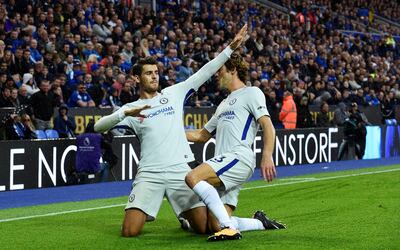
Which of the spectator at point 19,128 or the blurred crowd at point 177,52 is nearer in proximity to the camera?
the spectator at point 19,128

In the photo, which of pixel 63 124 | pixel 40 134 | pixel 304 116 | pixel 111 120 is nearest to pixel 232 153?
pixel 111 120

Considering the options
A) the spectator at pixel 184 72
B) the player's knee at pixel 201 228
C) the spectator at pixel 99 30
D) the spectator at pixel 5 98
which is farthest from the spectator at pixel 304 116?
the player's knee at pixel 201 228

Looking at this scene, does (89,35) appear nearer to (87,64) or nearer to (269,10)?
(87,64)

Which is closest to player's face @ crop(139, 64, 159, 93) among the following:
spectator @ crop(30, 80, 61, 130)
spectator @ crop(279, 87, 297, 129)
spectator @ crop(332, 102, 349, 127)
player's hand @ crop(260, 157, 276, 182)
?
player's hand @ crop(260, 157, 276, 182)

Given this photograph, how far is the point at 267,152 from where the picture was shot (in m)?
8.40

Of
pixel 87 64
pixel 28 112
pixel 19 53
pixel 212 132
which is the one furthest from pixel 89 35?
pixel 212 132

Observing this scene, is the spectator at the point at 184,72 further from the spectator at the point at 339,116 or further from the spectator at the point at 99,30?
the spectator at the point at 339,116

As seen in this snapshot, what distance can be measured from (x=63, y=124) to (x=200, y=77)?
8751mm

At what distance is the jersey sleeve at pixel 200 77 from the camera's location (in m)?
9.05

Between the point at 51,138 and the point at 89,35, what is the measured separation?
5.53m

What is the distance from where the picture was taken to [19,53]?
18.5 m

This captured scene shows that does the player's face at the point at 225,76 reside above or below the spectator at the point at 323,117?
above

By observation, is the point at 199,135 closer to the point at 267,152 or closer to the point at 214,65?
the point at 214,65

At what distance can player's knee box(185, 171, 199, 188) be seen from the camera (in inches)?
333
